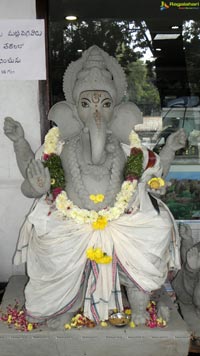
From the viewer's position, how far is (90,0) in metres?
3.67

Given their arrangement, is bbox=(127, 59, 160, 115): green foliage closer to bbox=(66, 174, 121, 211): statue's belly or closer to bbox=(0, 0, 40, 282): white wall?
bbox=(0, 0, 40, 282): white wall

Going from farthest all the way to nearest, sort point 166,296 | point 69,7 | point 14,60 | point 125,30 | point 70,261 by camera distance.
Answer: point 125,30 → point 69,7 → point 14,60 → point 166,296 → point 70,261

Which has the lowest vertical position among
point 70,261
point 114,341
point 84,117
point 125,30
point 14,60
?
point 114,341

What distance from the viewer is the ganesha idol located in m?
2.56

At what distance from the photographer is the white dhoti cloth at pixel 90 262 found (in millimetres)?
2549

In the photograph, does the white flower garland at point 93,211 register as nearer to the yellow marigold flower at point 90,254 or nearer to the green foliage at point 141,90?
the yellow marigold flower at point 90,254

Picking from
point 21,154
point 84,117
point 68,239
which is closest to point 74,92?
point 84,117

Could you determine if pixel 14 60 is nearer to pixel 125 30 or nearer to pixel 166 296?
pixel 125 30

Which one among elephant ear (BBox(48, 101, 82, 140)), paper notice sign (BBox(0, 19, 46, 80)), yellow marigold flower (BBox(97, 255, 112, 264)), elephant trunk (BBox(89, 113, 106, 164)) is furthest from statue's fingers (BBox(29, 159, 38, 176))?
paper notice sign (BBox(0, 19, 46, 80))

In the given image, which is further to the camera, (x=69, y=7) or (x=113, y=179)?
(x=69, y=7)

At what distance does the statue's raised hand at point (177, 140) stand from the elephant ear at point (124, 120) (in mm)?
205

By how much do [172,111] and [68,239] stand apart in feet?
6.17

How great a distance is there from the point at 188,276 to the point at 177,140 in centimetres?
79

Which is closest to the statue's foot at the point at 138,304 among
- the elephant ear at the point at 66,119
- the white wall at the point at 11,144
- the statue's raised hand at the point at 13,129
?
the elephant ear at the point at 66,119
